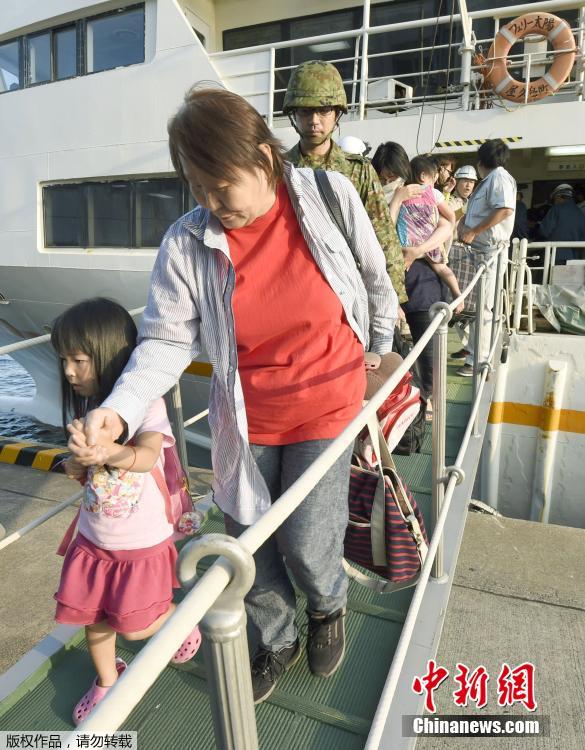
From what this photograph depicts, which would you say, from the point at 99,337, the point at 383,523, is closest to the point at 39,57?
the point at 99,337

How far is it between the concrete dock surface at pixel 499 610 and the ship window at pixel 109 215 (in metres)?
3.49

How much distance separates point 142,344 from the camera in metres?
1.40

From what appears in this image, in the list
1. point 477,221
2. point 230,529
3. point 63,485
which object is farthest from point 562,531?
point 63,485

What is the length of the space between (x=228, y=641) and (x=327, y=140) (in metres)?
1.96

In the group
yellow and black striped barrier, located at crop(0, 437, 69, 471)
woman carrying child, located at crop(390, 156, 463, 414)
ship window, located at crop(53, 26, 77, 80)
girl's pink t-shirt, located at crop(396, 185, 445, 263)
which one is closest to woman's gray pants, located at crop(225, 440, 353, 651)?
woman carrying child, located at crop(390, 156, 463, 414)

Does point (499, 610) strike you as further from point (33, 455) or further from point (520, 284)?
point (33, 455)

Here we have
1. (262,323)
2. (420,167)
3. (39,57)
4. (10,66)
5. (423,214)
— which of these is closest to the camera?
(262,323)

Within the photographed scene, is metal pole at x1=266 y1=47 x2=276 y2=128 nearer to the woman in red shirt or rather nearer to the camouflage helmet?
the camouflage helmet

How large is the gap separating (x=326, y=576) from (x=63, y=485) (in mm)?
3318

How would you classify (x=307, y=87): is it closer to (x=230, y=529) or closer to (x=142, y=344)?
(x=142, y=344)

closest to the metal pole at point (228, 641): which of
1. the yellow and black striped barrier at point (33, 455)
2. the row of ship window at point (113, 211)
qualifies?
the yellow and black striped barrier at point (33, 455)

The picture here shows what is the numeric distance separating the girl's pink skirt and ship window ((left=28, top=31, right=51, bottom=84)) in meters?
7.11

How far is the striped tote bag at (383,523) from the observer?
1556 millimetres

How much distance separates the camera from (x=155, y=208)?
20.4ft
